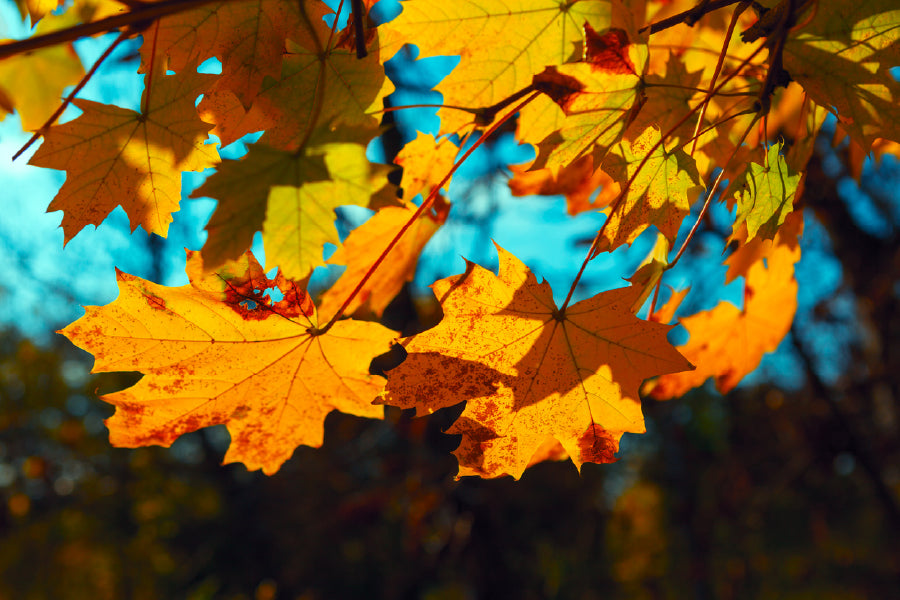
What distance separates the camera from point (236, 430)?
83 centimetres

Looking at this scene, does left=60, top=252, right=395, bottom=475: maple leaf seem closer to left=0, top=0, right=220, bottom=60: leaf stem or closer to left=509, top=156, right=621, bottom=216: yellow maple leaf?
left=0, top=0, right=220, bottom=60: leaf stem

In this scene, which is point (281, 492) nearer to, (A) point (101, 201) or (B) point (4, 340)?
(A) point (101, 201)

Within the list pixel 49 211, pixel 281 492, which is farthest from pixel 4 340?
pixel 49 211

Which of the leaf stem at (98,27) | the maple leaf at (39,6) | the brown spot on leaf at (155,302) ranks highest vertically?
the maple leaf at (39,6)

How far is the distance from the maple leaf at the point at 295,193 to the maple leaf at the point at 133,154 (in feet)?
0.96

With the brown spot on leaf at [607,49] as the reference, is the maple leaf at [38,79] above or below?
above

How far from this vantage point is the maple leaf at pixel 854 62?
25.1 inches

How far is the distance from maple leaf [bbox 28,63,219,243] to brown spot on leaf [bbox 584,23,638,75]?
51 centimetres

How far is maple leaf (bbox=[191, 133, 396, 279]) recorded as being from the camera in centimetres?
52

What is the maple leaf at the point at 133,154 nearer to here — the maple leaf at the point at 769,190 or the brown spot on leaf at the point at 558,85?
the brown spot on leaf at the point at 558,85

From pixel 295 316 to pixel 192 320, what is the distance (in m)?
0.14

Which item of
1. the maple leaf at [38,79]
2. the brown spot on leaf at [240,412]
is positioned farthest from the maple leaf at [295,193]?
the maple leaf at [38,79]

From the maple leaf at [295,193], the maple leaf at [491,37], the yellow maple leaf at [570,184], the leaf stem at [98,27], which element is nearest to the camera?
the leaf stem at [98,27]

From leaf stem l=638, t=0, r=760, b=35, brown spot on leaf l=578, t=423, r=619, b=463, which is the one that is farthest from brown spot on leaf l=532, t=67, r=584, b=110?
brown spot on leaf l=578, t=423, r=619, b=463
